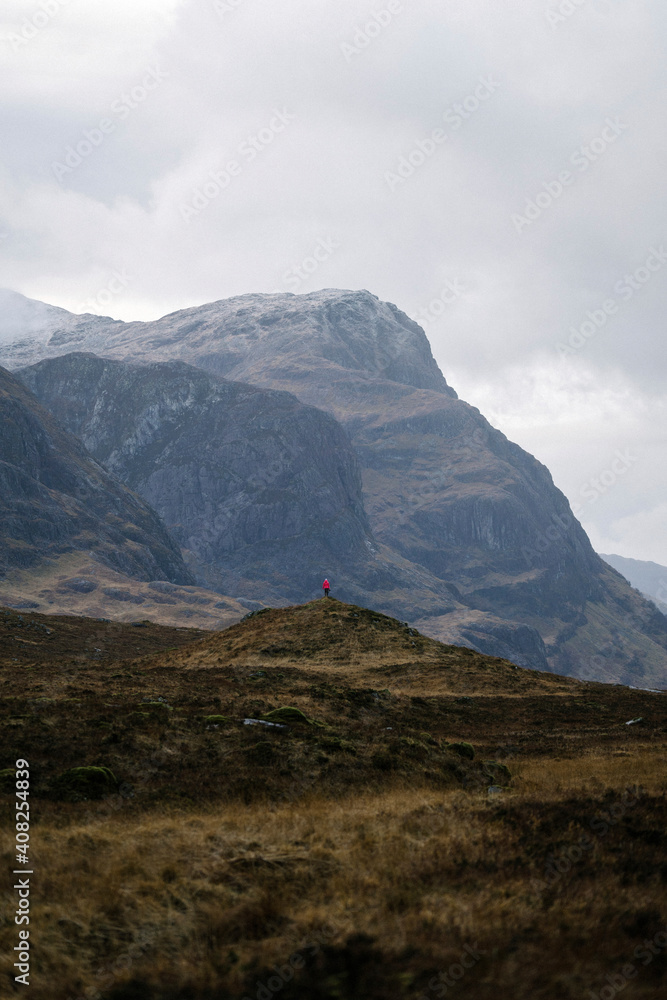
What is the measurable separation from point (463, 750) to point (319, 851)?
47.7 ft

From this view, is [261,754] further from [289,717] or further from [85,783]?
[85,783]

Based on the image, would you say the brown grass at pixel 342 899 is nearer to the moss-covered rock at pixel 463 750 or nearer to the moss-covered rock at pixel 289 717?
the moss-covered rock at pixel 463 750

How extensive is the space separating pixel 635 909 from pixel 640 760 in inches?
644

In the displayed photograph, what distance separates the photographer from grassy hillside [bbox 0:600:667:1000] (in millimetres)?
10227

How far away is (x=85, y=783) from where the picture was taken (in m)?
19.2

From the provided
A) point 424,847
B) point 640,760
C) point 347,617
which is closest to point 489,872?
point 424,847

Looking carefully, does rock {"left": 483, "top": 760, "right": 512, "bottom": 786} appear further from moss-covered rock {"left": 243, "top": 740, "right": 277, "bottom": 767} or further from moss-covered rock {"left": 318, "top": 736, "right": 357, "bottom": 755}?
moss-covered rock {"left": 243, "top": 740, "right": 277, "bottom": 767}

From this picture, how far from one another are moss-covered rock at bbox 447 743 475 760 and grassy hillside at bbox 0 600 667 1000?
0.08 m

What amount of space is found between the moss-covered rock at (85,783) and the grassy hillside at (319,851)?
0.23 ft

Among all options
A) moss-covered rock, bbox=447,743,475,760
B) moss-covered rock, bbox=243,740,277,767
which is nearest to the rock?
moss-covered rock, bbox=447,743,475,760

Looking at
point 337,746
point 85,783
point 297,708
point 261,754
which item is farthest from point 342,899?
point 297,708

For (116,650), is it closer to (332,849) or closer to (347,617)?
(347,617)

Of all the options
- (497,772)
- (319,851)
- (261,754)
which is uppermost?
(261,754)

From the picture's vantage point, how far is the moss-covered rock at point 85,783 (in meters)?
18.7
